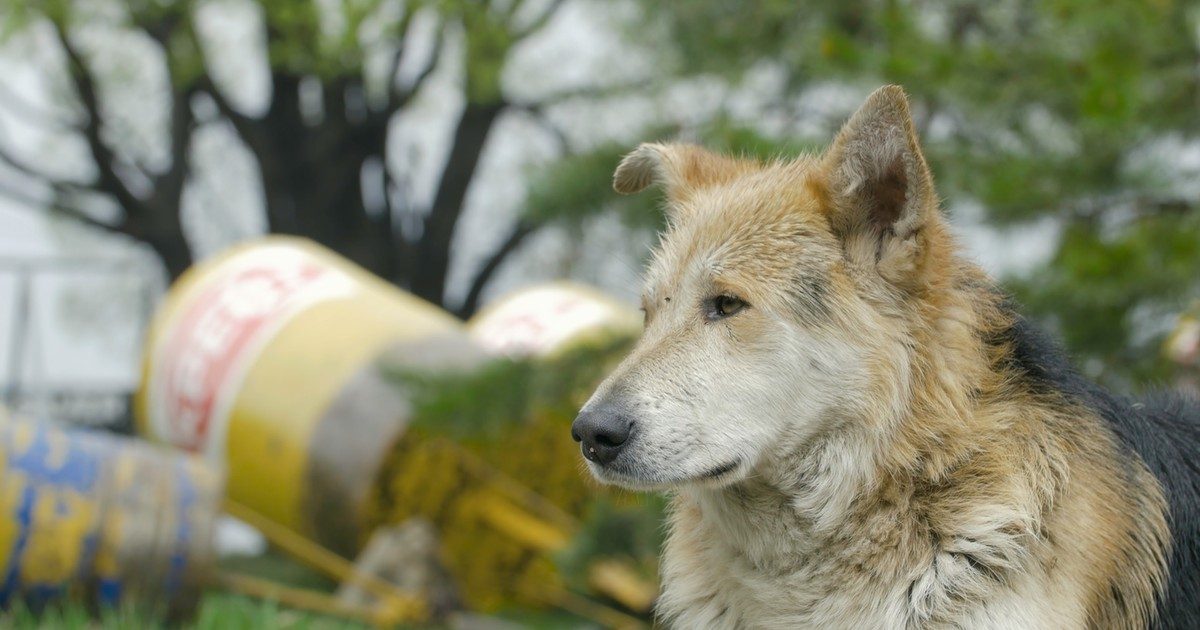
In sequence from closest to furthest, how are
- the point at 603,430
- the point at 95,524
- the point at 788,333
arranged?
the point at 603,430 → the point at 788,333 → the point at 95,524

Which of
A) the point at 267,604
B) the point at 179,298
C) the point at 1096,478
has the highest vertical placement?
the point at 1096,478

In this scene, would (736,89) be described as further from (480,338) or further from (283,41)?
(283,41)

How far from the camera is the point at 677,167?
3410mm

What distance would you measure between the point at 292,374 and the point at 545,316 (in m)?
3.06

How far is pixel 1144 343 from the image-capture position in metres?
5.46

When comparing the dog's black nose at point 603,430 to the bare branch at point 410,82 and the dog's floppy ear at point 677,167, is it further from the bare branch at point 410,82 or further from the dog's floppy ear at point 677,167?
the bare branch at point 410,82

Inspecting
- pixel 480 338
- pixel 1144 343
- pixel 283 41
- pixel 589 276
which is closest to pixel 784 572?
pixel 1144 343

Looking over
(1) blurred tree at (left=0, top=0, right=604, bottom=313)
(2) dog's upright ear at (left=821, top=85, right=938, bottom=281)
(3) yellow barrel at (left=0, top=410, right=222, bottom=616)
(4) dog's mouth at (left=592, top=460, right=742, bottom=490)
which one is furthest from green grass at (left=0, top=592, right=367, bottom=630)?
(1) blurred tree at (left=0, top=0, right=604, bottom=313)

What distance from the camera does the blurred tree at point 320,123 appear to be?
1723 centimetres

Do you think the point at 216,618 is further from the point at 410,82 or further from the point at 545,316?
the point at 410,82

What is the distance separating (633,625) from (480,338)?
483 centimetres

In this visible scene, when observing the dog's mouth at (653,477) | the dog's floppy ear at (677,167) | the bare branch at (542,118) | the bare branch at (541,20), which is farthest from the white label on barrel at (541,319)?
the bare branch at (541,20)

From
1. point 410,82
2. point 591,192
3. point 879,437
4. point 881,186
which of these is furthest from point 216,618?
point 410,82

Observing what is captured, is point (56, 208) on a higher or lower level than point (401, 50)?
lower
